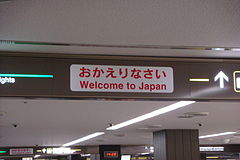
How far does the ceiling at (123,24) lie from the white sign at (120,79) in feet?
0.69

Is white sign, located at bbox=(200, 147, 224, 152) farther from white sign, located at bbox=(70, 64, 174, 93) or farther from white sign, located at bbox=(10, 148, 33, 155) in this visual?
white sign, located at bbox=(70, 64, 174, 93)

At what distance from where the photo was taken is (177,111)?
290 inches

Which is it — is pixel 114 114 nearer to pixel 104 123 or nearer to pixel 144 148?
pixel 104 123

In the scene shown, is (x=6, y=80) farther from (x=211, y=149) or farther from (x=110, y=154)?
(x=211, y=149)

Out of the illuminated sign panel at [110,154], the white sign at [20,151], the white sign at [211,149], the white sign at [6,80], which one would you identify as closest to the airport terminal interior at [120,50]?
the white sign at [6,80]

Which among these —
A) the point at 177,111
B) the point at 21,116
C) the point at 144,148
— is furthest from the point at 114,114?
the point at 144,148

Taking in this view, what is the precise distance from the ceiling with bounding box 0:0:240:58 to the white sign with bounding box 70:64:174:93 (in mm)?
210

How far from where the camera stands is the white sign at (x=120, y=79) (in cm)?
372

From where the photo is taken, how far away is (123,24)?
3268 mm

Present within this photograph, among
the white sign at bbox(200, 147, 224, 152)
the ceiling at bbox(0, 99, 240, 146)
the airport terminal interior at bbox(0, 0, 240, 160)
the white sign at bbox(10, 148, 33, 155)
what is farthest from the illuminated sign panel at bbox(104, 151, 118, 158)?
the airport terminal interior at bbox(0, 0, 240, 160)

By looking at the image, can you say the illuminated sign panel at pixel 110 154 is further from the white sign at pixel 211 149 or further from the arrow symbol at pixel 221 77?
the arrow symbol at pixel 221 77

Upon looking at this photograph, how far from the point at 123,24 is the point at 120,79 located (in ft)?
2.22

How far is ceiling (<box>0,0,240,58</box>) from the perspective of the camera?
2854 millimetres

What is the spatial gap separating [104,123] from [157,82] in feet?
18.2
